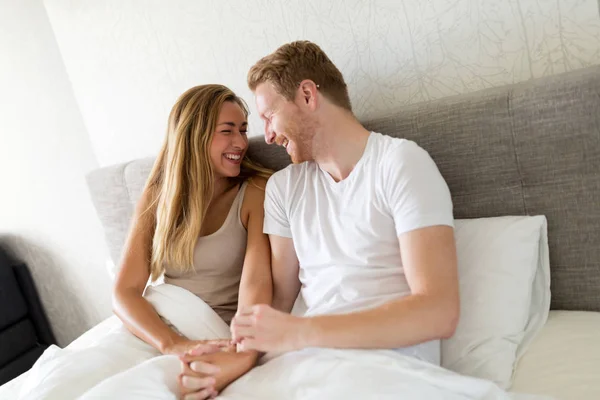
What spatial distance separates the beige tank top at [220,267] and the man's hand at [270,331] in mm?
449

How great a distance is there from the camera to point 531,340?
1.08m

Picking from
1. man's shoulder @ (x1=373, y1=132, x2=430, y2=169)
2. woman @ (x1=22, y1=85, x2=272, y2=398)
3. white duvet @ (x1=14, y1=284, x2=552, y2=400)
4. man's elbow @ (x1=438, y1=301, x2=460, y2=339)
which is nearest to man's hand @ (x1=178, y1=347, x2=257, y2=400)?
white duvet @ (x1=14, y1=284, x2=552, y2=400)

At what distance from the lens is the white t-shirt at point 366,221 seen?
995 mm

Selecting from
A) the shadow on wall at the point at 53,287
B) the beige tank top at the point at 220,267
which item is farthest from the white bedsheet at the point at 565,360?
the shadow on wall at the point at 53,287

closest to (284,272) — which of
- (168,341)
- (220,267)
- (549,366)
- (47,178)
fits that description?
(220,267)

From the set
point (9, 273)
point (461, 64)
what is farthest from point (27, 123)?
point (461, 64)

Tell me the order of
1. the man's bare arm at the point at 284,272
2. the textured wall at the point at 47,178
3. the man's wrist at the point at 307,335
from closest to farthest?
the man's wrist at the point at 307,335
the man's bare arm at the point at 284,272
the textured wall at the point at 47,178

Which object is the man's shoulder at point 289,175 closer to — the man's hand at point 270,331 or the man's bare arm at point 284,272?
the man's bare arm at point 284,272

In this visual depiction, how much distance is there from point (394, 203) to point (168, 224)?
0.68 m

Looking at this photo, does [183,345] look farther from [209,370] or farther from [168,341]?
[209,370]

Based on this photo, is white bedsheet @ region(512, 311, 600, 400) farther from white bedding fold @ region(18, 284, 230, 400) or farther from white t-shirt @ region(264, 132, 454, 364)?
white bedding fold @ region(18, 284, 230, 400)

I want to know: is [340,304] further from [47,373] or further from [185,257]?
[47,373]

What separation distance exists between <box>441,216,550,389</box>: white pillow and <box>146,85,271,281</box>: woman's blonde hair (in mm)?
638

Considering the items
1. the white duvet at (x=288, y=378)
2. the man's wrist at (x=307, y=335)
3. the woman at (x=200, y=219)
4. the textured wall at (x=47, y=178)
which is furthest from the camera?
the textured wall at (x=47, y=178)
